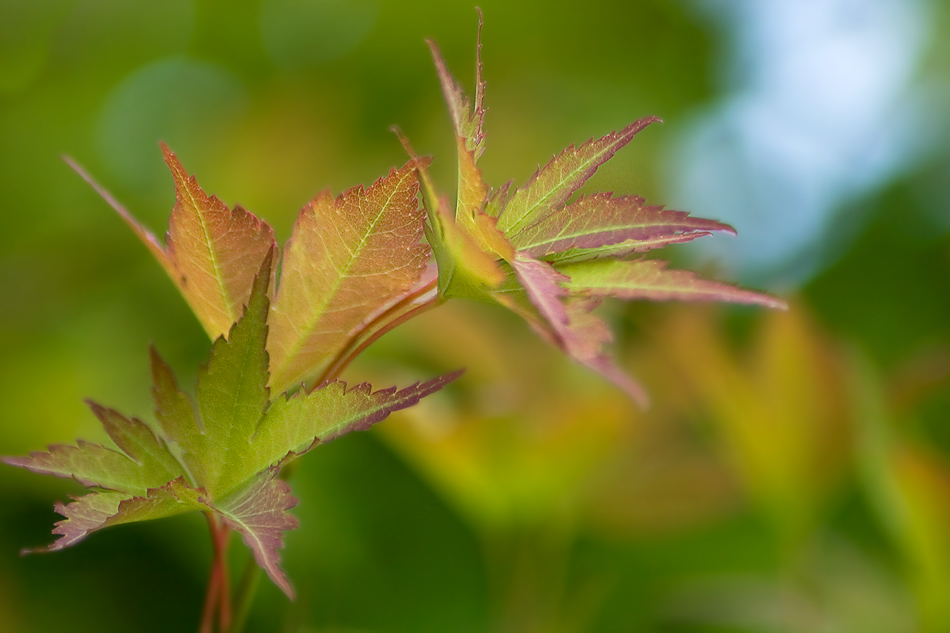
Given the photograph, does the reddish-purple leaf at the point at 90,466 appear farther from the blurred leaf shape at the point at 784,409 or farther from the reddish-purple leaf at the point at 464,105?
the blurred leaf shape at the point at 784,409

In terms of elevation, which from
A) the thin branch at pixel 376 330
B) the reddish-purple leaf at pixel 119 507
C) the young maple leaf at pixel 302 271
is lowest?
the reddish-purple leaf at pixel 119 507

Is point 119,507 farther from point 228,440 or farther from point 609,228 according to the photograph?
point 609,228

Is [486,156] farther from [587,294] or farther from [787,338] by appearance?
[587,294]

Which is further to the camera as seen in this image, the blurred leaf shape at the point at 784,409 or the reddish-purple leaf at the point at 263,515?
the blurred leaf shape at the point at 784,409

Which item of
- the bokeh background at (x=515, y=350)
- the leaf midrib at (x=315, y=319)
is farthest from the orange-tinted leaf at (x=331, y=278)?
the bokeh background at (x=515, y=350)

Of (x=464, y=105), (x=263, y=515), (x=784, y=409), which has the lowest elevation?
(x=784, y=409)

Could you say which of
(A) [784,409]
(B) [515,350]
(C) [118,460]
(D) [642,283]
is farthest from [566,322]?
(B) [515,350]

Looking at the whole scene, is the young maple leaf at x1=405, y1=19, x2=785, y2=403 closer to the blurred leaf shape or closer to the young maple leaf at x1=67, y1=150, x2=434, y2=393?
the young maple leaf at x1=67, y1=150, x2=434, y2=393

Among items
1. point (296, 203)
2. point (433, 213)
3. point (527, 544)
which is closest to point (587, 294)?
point (433, 213)
